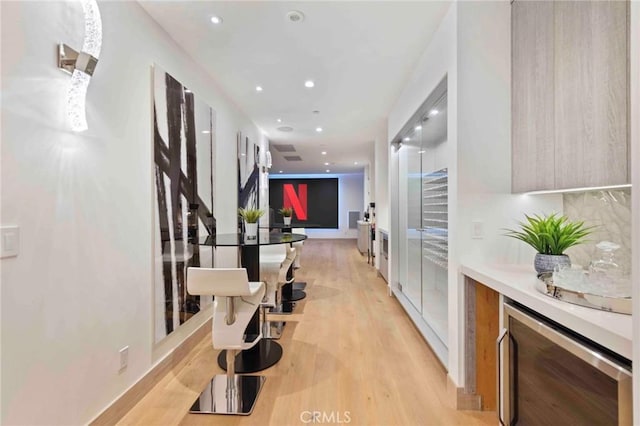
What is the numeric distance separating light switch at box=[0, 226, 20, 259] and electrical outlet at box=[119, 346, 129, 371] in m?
0.95

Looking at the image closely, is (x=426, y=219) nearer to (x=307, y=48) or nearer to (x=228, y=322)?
(x=307, y=48)

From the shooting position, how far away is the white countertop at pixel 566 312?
86 centimetres

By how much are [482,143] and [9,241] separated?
2.56 m

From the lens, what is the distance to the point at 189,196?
2.75 m

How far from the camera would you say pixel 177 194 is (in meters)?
2.55

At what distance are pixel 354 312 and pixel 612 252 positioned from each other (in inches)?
108

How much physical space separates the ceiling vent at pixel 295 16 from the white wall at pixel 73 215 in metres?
1.05

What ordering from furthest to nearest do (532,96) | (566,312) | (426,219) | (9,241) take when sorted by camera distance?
(426,219), (532,96), (9,241), (566,312)

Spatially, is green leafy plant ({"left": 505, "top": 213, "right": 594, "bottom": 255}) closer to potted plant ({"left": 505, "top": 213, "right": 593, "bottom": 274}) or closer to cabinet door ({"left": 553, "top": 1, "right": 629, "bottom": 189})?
potted plant ({"left": 505, "top": 213, "right": 593, "bottom": 274})

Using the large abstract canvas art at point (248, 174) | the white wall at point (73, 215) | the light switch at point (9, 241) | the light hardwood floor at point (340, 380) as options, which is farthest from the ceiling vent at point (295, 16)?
the light hardwood floor at point (340, 380)

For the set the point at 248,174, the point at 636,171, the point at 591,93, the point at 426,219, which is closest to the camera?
the point at 636,171

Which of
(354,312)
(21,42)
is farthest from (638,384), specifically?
(354,312)

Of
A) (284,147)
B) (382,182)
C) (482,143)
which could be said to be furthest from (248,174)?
(482,143)

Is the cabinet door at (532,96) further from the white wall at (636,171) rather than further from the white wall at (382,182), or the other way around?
the white wall at (382,182)
